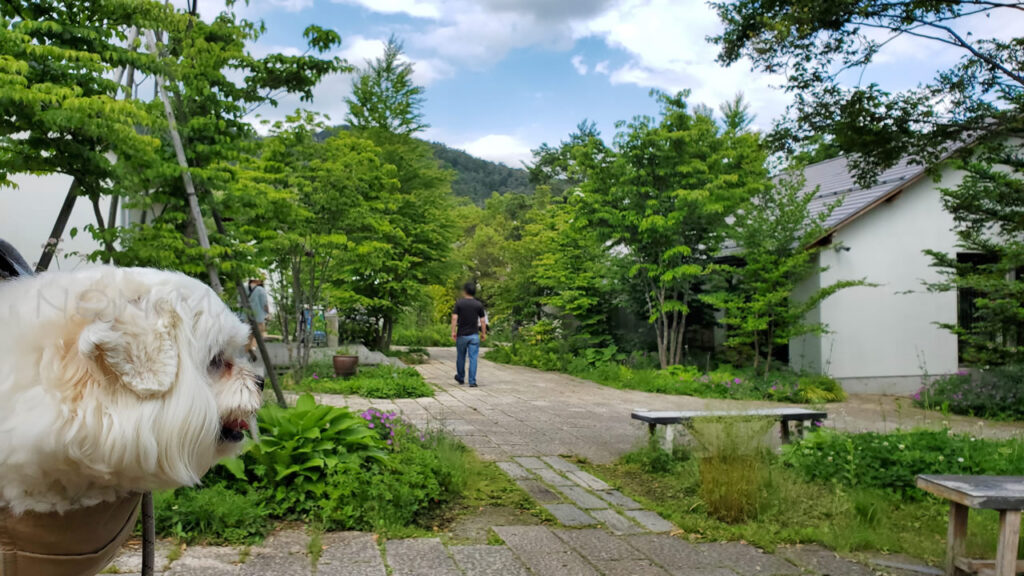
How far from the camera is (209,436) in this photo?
3.25ft

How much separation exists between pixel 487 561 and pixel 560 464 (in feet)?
9.32

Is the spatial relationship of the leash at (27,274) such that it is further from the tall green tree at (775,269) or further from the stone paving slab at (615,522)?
the tall green tree at (775,269)

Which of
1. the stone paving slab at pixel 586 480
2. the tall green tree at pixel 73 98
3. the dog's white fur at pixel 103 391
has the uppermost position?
the tall green tree at pixel 73 98

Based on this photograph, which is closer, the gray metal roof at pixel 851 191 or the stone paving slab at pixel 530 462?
the stone paving slab at pixel 530 462

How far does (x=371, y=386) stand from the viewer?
1113cm

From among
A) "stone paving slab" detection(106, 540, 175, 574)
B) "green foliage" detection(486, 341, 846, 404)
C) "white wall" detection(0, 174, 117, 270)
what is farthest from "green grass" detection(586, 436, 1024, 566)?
"white wall" detection(0, 174, 117, 270)

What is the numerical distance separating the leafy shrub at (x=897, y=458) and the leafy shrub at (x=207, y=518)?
4.42 meters

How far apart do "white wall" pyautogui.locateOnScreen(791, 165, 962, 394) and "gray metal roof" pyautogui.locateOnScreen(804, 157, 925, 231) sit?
0.96 feet

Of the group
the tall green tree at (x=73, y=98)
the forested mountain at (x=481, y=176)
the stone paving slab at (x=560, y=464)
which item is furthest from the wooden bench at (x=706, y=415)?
the forested mountain at (x=481, y=176)

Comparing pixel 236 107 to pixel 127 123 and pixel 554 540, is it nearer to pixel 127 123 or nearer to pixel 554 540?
pixel 127 123

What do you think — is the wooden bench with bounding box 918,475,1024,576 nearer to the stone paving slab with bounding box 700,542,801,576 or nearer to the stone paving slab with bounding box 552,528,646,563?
the stone paving slab with bounding box 700,542,801,576

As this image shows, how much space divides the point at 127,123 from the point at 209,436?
4.36m

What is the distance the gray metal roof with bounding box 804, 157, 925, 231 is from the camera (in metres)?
13.8

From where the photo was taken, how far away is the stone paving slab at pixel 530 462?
6.51 meters
